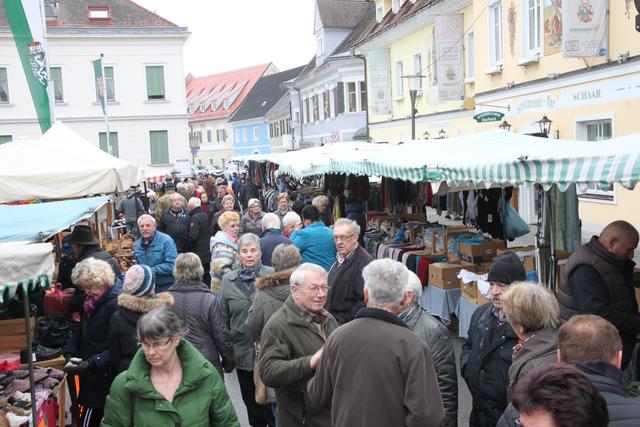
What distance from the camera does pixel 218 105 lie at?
78562mm

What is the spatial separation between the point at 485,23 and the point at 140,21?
1047 inches

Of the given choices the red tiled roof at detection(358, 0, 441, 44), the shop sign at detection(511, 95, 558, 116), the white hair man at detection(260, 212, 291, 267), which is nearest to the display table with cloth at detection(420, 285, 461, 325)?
the white hair man at detection(260, 212, 291, 267)

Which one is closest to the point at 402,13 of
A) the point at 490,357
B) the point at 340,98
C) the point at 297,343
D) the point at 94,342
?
the point at 340,98

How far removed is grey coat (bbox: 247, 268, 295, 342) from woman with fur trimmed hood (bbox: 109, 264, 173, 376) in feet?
1.98

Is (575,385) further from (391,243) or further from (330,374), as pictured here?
(391,243)

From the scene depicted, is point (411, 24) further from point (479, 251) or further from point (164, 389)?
point (164, 389)

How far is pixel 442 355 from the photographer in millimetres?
3947

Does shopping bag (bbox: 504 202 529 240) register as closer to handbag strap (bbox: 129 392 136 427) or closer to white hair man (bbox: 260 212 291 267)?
white hair man (bbox: 260 212 291 267)

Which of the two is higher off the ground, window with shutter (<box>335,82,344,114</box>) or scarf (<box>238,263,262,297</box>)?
window with shutter (<box>335,82,344,114</box>)

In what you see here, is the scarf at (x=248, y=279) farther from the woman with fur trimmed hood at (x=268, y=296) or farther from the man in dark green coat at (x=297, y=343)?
the man in dark green coat at (x=297, y=343)

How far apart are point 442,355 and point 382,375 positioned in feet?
2.98

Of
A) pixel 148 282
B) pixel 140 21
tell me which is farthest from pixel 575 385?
pixel 140 21

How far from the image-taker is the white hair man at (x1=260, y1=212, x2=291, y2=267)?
712 cm

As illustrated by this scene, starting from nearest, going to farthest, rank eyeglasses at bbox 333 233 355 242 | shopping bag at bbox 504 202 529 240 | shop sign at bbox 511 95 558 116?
1. eyeglasses at bbox 333 233 355 242
2. shopping bag at bbox 504 202 529 240
3. shop sign at bbox 511 95 558 116
